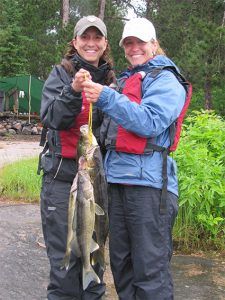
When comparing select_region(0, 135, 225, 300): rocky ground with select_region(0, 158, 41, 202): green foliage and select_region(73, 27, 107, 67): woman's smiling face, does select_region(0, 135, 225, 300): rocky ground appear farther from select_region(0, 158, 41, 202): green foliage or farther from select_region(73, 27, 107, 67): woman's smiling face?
select_region(73, 27, 107, 67): woman's smiling face

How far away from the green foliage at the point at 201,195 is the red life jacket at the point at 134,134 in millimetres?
2186

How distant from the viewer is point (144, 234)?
3254mm

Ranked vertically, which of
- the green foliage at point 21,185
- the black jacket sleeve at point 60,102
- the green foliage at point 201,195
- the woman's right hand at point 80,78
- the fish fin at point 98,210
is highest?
the woman's right hand at point 80,78

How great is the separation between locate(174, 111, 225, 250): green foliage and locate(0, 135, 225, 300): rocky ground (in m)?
0.25

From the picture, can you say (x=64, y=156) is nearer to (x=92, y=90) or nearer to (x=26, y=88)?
(x=92, y=90)

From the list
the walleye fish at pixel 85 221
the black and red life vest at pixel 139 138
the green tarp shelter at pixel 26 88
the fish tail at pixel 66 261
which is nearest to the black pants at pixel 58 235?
the fish tail at pixel 66 261

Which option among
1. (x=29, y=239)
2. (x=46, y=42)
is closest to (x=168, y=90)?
(x=29, y=239)

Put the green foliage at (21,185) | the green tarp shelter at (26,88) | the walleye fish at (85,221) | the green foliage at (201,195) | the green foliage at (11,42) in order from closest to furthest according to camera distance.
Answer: the walleye fish at (85,221)
the green foliage at (201,195)
the green foliage at (21,185)
the green tarp shelter at (26,88)
the green foliage at (11,42)

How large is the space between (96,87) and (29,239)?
11.3 ft

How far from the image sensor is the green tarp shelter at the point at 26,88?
77.1ft

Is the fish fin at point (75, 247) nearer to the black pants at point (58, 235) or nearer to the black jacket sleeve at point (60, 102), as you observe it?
the black pants at point (58, 235)

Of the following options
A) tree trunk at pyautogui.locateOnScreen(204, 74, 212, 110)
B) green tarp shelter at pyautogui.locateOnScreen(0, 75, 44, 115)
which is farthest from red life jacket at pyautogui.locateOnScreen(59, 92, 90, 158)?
green tarp shelter at pyautogui.locateOnScreen(0, 75, 44, 115)

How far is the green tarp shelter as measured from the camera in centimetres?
2350

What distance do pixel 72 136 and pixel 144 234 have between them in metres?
0.84
